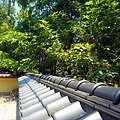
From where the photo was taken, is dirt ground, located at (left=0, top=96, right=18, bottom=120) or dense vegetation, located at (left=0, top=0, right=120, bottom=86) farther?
dirt ground, located at (left=0, top=96, right=18, bottom=120)

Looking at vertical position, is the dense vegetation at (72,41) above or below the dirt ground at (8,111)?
above

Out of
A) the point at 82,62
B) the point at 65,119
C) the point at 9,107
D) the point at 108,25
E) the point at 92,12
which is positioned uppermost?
the point at 92,12

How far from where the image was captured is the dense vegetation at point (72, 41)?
7.67m

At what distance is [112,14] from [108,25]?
0.53m

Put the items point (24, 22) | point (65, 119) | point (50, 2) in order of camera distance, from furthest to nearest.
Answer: point (24, 22) → point (50, 2) → point (65, 119)

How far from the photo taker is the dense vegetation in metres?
7.67

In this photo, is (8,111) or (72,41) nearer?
(8,111)

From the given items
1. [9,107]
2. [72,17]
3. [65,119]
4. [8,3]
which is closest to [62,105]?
[65,119]

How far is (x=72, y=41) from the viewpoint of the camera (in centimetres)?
1153

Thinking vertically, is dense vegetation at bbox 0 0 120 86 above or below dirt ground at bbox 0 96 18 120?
above

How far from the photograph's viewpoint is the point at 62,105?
248 cm

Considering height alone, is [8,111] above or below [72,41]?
below

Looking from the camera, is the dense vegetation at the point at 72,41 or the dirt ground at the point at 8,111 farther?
the dirt ground at the point at 8,111

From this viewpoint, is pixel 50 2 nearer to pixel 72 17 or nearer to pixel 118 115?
pixel 72 17
